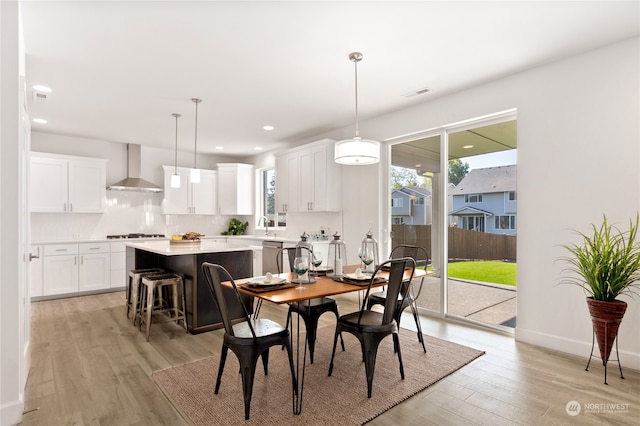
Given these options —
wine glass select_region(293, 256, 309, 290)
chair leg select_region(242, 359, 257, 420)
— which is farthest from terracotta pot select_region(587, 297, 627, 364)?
chair leg select_region(242, 359, 257, 420)

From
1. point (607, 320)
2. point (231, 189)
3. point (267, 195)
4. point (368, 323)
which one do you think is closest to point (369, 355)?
point (368, 323)

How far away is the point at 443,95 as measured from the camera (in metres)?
4.10

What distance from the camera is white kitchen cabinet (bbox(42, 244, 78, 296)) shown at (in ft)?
17.6

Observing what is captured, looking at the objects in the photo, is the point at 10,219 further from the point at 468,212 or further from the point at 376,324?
the point at 468,212

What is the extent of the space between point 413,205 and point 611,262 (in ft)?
7.49

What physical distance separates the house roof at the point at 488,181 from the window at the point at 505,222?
0.30 m

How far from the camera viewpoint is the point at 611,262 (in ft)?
8.79

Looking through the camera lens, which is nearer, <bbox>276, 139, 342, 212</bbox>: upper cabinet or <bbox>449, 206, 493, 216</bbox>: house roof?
<bbox>449, 206, 493, 216</bbox>: house roof

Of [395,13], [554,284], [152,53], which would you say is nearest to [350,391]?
[554,284]

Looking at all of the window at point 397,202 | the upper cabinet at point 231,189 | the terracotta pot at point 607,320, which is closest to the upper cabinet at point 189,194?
the upper cabinet at point 231,189

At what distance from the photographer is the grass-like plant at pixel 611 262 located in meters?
2.65

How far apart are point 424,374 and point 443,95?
9.95 feet

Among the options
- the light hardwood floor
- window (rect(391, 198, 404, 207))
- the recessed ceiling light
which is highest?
the recessed ceiling light

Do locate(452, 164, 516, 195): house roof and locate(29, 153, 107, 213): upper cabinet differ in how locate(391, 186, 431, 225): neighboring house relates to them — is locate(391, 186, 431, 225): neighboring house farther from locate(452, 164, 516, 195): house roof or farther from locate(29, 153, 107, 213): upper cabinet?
locate(29, 153, 107, 213): upper cabinet
